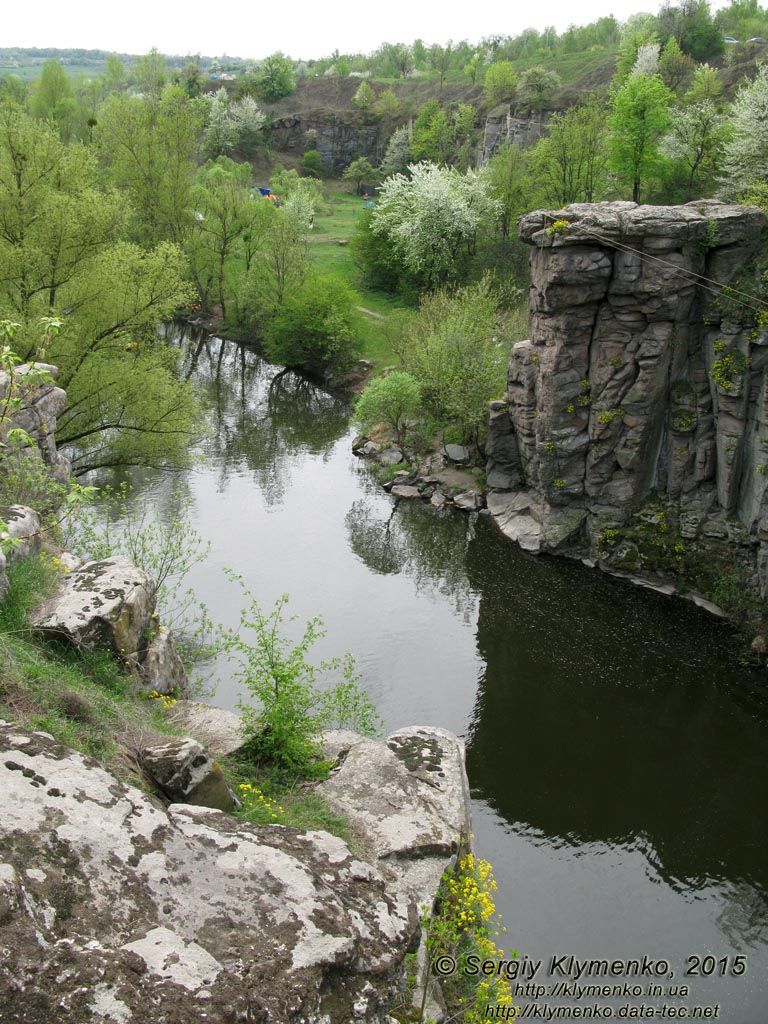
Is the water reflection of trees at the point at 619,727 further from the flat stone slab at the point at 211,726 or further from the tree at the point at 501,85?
the tree at the point at 501,85

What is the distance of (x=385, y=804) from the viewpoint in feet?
39.3

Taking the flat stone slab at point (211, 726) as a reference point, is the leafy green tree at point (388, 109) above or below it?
above

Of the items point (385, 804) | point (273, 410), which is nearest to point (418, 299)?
point (273, 410)

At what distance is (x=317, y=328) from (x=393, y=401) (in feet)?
47.8

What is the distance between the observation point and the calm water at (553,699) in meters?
15.9

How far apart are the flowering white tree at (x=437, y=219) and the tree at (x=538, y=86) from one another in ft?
93.5

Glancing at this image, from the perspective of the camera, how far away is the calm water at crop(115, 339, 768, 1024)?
15938mm

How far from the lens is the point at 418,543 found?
3159 cm

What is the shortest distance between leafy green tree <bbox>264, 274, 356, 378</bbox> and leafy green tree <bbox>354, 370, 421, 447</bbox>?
12.4 metres

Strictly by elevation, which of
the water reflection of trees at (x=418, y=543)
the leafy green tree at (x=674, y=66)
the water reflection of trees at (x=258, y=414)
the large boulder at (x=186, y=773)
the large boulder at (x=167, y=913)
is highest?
the leafy green tree at (x=674, y=66)

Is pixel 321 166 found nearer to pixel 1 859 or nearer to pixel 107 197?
pixel 107 197

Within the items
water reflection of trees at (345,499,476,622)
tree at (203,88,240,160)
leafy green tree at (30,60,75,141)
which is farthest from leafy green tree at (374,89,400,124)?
water reflection of trees at (345,499,476,622)

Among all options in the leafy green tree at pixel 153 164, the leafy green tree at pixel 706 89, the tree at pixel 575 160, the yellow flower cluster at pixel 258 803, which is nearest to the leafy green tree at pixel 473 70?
the leafy green tree at pixel 706 89

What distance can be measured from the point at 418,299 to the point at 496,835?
46493 millimetres
